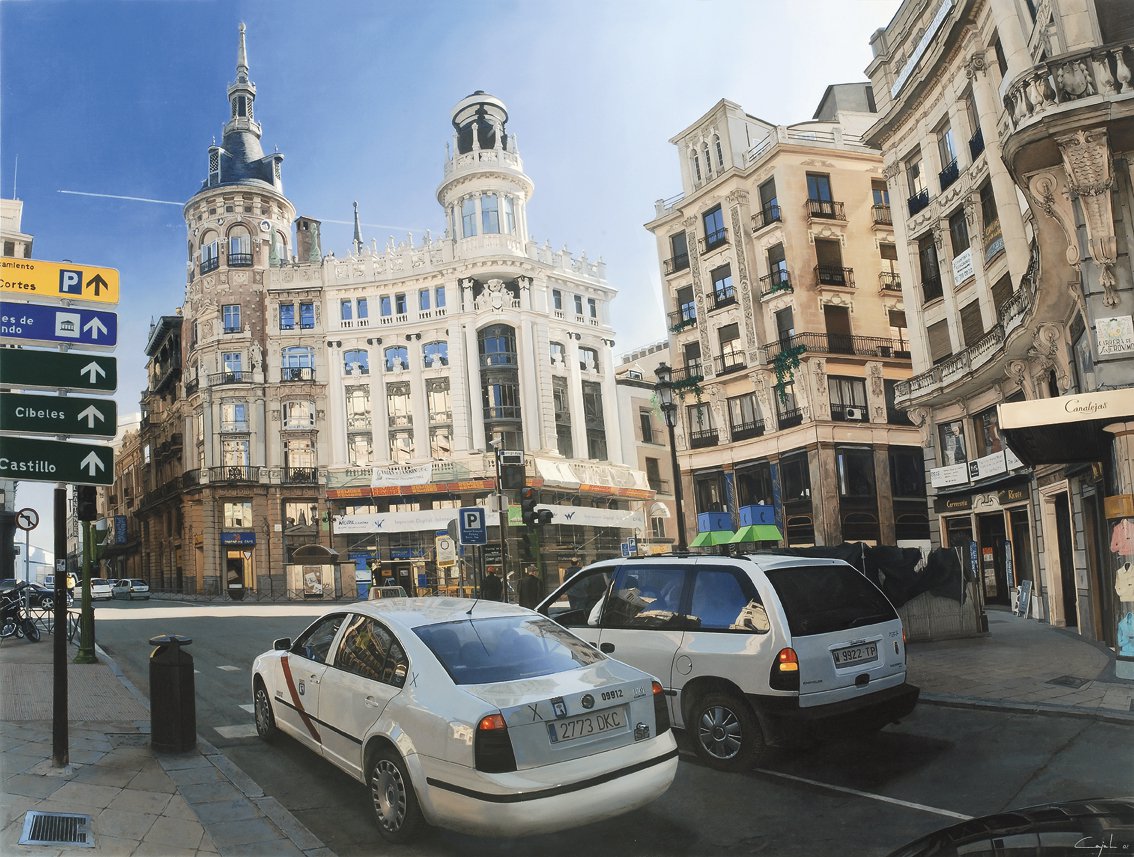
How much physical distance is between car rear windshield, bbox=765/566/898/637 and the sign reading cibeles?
568 centimetres

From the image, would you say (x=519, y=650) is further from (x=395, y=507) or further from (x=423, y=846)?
(x=395, y=507)

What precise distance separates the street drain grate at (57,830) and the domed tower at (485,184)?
145 ft

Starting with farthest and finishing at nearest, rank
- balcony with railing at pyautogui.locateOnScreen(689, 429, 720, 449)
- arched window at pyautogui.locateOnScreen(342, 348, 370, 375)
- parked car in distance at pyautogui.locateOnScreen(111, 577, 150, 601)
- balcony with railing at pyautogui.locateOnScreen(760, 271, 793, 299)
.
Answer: arched window at pyautogui.locateOnScreen(342, 348, 370, 375), parked car in distance at pyautogui.locateOnScreen(111, 577, 150, 601), balcony with railing at pyautogui.locateOnScreen(689, 429, 720, 449), balcony with railing at pyautogui.locateOnScreen(760, 271, 793, 299)

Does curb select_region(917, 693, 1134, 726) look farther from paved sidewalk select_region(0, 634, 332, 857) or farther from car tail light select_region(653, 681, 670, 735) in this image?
paved sidewalk select_region(0, 634, 332, 857)

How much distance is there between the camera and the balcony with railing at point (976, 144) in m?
20.6

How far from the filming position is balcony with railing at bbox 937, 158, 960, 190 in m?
22.5

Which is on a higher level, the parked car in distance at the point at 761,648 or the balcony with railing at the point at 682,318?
the balcony with railing at the point at 682,318

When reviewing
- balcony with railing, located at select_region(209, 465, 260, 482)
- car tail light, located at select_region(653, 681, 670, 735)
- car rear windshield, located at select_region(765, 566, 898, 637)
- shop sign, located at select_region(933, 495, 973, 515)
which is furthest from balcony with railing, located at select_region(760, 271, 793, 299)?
car tail light, located at select_region(653, 681, 670, 735)

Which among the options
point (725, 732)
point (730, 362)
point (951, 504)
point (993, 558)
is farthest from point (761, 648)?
point (730, 362)

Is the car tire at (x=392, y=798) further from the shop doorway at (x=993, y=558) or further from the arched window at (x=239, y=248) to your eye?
the arched window at (x=239, y=248)

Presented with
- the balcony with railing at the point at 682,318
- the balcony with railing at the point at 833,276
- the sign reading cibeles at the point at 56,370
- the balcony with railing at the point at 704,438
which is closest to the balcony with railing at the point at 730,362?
the balcony with railing at the point at 682,318

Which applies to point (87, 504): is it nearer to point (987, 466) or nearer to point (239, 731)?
point (239, 731)

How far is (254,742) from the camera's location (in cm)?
779

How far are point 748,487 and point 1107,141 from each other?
28.7 meters
